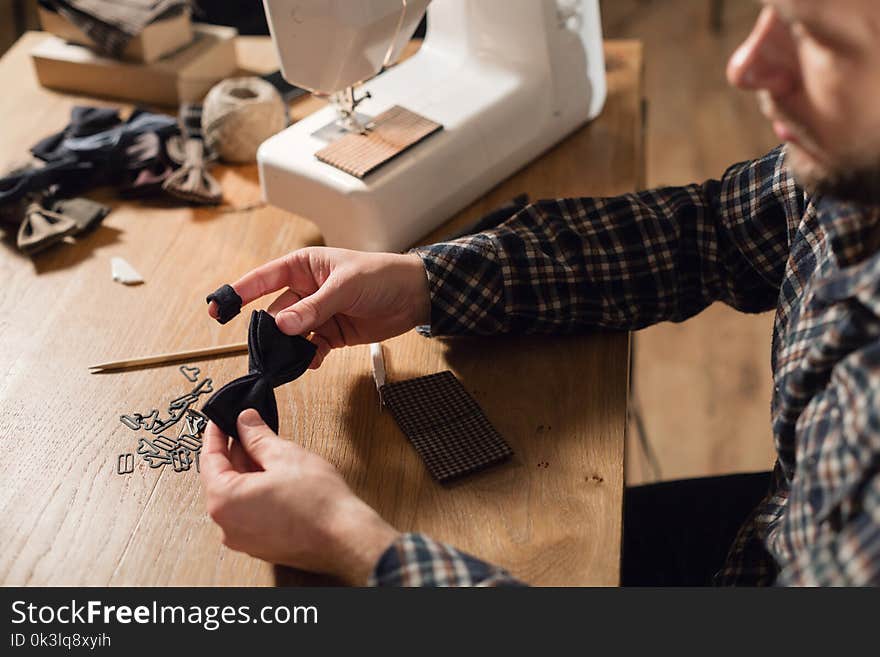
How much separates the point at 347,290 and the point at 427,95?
1.63ft

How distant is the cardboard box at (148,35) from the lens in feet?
5.77

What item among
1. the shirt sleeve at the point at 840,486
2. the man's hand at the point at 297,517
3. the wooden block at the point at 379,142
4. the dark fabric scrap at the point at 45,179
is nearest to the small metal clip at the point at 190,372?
the man's hand at the point at 297,517

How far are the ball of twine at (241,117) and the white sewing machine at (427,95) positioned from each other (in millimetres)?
170

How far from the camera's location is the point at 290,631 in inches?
34.8

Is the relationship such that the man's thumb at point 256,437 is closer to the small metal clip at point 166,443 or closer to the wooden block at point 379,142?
the small metal clip at point 166,443

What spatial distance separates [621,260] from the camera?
127cm

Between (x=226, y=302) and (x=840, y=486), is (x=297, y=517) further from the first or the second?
(x=840, y=486)

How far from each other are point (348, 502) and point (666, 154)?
2796 millimetres

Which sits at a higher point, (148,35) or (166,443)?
(148,35)

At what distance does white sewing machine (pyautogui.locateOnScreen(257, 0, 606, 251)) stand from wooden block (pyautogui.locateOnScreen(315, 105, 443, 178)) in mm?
12

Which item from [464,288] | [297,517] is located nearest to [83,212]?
[464,288]

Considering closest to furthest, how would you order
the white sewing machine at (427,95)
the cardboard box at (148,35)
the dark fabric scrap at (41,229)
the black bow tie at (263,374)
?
the black bow tie at (263,374)
the white sewing machine at (427,95)
the dark fabric scrap at (41,229)
the cardboard box at (148,35)

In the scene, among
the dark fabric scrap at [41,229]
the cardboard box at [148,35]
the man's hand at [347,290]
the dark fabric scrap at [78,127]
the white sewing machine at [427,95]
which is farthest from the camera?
the cardboard box at [148,35]

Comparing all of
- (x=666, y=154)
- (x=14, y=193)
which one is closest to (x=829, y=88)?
(x=14, y=193)
